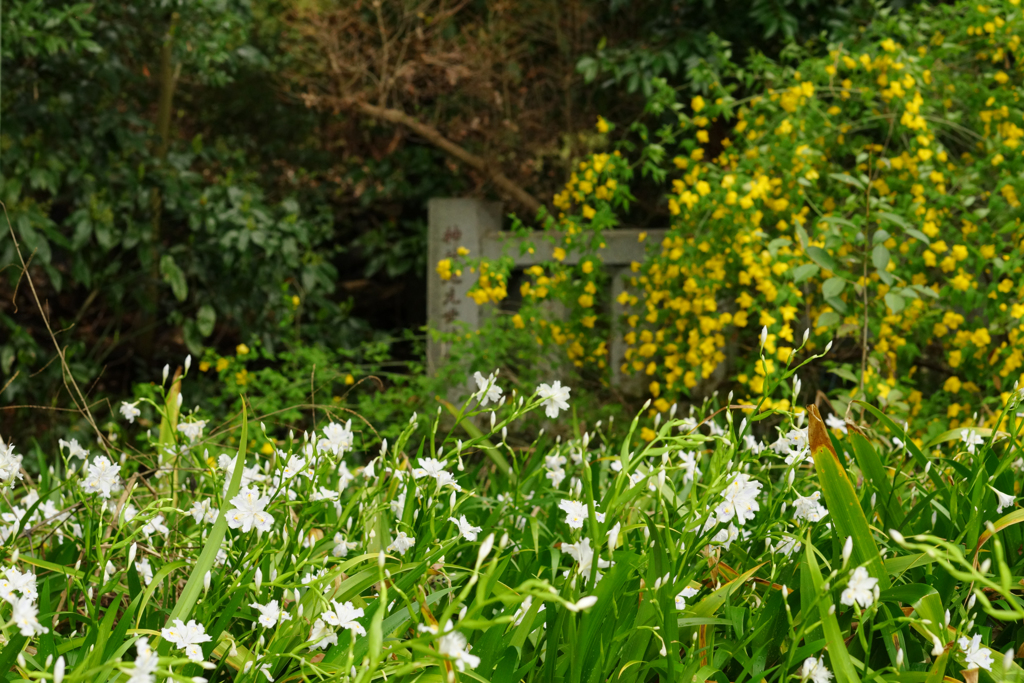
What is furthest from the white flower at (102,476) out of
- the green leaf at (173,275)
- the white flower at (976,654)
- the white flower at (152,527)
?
the green leaf at (173,275)

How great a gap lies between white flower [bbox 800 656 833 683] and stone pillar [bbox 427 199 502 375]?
10.1ft

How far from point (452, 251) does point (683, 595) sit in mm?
3020

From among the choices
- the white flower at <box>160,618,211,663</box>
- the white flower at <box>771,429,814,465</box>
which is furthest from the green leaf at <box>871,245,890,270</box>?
the white flower at <box>160,618,211,663</box>

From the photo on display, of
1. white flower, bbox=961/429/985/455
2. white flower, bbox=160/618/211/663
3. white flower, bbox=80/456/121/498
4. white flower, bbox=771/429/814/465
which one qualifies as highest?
white flower, bbox=80/456/121/498

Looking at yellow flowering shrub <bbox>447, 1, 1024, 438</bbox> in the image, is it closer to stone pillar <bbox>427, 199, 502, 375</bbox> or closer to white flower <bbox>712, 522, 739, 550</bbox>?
stone pillar <bbox>427, 199, 502, 375</bbox>

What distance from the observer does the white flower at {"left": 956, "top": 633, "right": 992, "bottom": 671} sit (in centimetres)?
97

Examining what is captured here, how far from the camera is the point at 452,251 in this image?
13.2 feet

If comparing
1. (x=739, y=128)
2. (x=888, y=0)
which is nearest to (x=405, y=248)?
(x=739, y=128)

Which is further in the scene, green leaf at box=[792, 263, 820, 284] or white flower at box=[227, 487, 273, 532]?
green leaf at box=[792, 263, 820, 284]

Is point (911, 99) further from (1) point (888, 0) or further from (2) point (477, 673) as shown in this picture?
(2) point (477, 673)

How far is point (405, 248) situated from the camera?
14.8ft

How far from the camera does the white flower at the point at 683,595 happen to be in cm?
111

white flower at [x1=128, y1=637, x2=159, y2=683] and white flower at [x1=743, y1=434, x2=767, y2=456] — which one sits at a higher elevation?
white flower at [x1=128, y1=637, x2=159, y2=683]

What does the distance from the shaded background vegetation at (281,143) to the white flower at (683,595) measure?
2.32 metres
